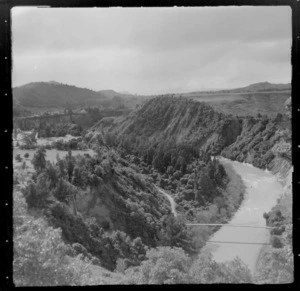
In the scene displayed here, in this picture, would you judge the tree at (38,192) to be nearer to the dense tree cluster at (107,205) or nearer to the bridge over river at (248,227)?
the dense tree cluster at (107,205)

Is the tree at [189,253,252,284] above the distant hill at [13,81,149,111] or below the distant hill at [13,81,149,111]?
below

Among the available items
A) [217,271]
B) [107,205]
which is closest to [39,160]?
[107,205]

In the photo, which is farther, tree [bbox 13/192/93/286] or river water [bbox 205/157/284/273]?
river water [bbox 205/157/284/273]

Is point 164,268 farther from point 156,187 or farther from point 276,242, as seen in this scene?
point 276,242

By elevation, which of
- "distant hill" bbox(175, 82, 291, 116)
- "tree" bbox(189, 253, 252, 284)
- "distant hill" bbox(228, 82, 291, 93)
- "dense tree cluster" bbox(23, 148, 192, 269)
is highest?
"distant hill" bbox(228, 82, 291, 93)

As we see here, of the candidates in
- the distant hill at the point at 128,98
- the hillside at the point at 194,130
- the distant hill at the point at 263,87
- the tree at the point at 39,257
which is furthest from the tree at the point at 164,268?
the distant hill at the point at 263,87

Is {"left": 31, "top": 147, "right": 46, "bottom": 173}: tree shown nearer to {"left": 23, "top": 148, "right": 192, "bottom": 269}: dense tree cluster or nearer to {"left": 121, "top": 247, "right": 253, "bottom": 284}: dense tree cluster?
{"left": 23, "top": 148, "right": 192, "bottom": 269}: dense tree cluster

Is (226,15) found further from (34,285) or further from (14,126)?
(34,285)

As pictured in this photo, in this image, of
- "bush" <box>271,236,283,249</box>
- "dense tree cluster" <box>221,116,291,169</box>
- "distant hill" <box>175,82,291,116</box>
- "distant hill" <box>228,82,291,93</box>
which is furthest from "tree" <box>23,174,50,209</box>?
"bush" <box>271,236,283,249</box>

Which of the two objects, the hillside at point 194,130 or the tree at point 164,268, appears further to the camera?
the hillside at point 194,130
